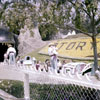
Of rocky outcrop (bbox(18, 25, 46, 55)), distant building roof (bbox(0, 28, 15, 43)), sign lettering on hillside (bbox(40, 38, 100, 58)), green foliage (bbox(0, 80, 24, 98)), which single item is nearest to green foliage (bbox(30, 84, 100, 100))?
green foliage (bbox(0, 80, 24, 98))

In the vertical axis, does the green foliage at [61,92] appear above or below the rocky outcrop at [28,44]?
above

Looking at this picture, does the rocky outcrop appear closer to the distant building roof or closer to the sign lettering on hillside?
the distant building roof

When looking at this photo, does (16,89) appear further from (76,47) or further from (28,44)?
(28,44)

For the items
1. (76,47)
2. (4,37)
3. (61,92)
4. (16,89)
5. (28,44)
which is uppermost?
(61,92)

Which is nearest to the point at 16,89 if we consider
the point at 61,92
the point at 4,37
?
the point at 61,92

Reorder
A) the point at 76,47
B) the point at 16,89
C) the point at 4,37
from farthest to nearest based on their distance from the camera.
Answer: the point at 4,37 → the point at 76,47 → the point at 16,89

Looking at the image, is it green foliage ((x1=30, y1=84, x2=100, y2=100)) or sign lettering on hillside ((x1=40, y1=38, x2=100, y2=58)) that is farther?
sign lettering on hillside ((x1=40, y1=38, x2=100, y2=58))

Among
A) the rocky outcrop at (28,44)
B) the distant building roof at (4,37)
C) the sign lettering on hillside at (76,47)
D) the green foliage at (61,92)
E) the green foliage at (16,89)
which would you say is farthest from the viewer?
the rocky outcrop at (28,44)

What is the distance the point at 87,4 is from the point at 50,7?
138cm

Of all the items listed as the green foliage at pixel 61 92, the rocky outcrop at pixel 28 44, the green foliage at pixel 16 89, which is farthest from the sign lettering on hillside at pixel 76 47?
the green foliage at pixel 61 92

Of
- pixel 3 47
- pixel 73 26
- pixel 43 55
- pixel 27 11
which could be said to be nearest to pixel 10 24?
pixel 27 11

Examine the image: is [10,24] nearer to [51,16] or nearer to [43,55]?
[51,16]

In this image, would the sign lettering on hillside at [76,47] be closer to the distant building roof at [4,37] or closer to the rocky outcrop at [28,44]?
the rocky outcrop at [28,44]

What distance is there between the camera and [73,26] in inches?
375
